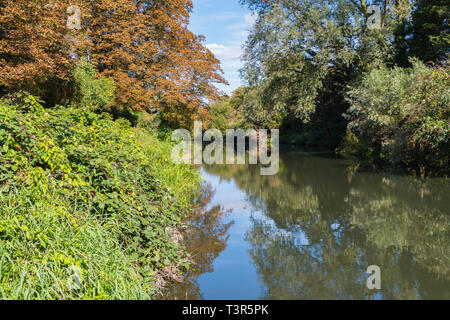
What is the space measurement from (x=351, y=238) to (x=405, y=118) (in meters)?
7.62

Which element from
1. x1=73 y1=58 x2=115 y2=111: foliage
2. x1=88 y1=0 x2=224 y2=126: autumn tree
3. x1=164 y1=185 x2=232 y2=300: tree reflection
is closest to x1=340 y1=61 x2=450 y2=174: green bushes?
x1=164 y1=185 x2=232 y2=300: tree reflection

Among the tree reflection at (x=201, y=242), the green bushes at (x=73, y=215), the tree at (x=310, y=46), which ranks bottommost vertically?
the tree reflection at (x=201, y=242)

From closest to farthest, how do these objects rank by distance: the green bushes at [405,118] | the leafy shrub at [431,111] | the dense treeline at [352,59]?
the leafy shrub at [431,111] < the green bushes at [405,118] < the dense treeline at [352,59]

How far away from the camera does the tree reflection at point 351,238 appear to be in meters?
4.03

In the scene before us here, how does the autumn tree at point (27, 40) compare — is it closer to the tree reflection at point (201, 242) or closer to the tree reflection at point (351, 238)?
the tree reflection at point (201, 242)

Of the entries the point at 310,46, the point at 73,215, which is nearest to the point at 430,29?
the point at 310,46

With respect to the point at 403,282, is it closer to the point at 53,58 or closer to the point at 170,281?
the point at 170,281

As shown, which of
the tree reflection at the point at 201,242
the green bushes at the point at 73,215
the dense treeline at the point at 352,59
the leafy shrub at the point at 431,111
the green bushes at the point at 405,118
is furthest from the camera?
the dense treeline at the point at 352,59

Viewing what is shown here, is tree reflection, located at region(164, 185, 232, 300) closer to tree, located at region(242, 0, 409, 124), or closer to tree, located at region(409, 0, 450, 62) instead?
tree, located at region(242, 0, 409, 124)

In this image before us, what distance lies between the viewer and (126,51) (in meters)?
14.8

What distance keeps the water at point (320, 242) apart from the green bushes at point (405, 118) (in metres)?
1.32

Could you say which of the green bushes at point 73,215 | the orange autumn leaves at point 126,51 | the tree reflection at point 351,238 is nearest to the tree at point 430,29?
the tree reflection at point 351,238

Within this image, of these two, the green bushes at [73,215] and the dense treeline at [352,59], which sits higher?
the dense treeline at [352,59]

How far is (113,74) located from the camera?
14.6 meters
